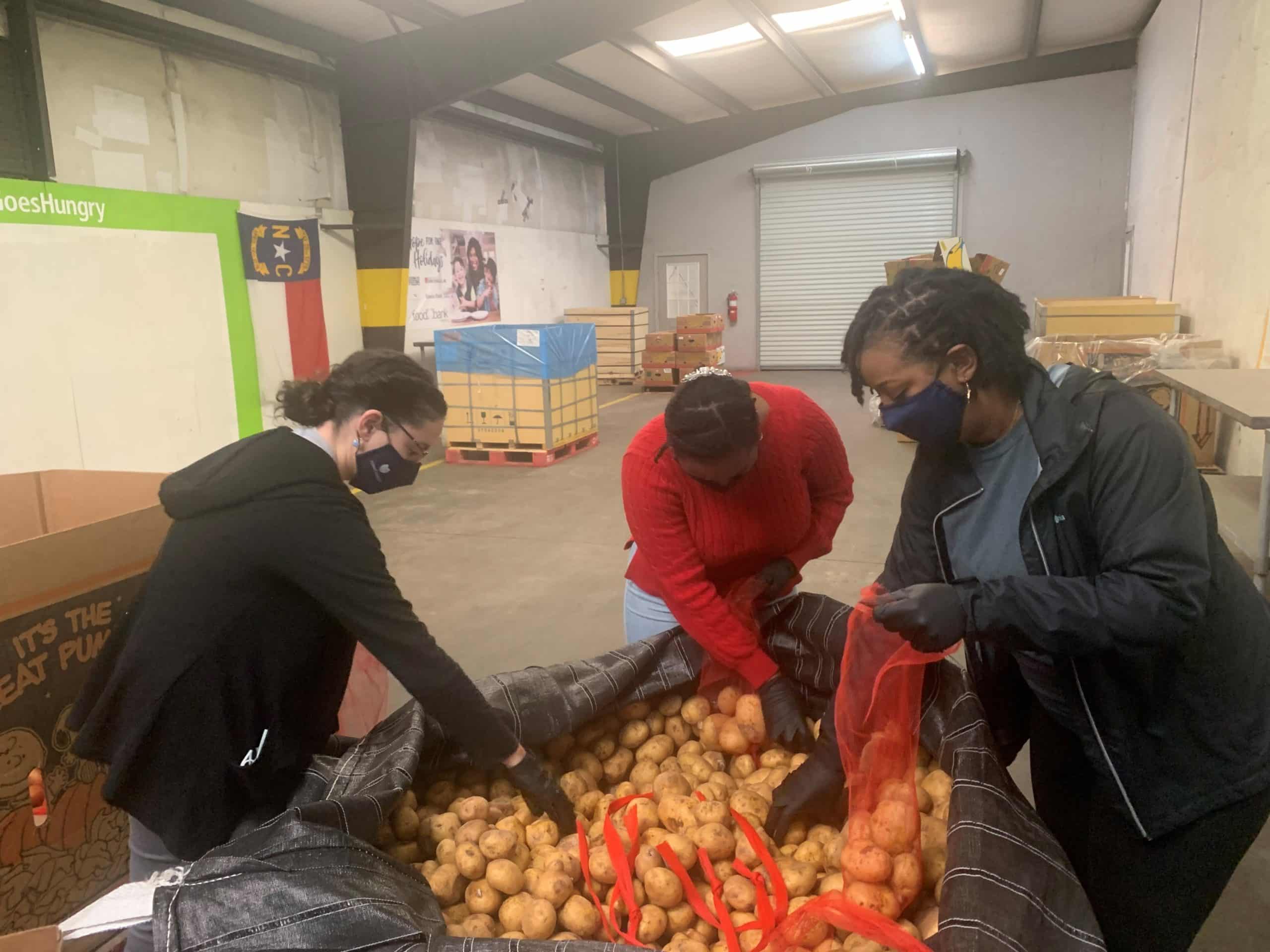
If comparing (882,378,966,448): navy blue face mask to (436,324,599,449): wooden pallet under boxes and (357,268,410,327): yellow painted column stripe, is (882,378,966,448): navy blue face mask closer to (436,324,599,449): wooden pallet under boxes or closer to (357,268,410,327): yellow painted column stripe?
(436,324,599,449): wooden pallet under boxes

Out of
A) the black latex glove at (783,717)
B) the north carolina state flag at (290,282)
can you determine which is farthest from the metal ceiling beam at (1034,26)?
the black latex glove at (783,717)

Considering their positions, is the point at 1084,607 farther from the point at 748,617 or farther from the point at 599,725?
the point at 599,725

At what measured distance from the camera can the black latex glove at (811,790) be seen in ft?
5.88

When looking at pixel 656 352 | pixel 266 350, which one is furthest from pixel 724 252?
pixel 266 350

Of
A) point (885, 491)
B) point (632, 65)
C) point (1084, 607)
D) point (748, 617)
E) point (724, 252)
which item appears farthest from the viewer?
point (724, 252)

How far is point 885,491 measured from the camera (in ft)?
22.6

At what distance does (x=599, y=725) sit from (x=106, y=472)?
5.65 ft

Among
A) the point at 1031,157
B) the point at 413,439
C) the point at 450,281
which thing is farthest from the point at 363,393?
the point at 1031,157

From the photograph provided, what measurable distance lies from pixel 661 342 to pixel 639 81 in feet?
11.9

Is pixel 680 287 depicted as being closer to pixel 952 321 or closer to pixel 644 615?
pixel 644 615

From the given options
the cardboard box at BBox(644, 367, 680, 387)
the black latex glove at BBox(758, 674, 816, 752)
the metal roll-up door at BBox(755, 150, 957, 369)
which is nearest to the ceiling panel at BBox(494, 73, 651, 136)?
the metal roll-up door at BBox(755, 150, 957, 369)

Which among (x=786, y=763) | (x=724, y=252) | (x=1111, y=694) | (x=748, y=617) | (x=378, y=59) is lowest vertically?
(x=786, y=763)

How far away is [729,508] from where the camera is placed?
224 cm

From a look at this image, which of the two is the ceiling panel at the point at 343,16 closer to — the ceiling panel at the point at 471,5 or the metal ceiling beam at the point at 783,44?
the ceiling panel at the point at 471,5
